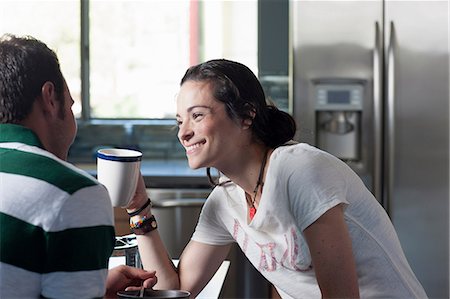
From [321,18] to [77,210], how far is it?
8.63 ft

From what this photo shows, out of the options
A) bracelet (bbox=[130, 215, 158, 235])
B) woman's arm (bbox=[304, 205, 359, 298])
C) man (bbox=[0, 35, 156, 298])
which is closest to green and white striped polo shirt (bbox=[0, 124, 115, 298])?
man (bbox=[0, 35, 156, 298])

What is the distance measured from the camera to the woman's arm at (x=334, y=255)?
163cm

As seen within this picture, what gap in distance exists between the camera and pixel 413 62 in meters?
3.60

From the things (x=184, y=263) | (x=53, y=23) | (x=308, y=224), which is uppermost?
(x=53, y=23)

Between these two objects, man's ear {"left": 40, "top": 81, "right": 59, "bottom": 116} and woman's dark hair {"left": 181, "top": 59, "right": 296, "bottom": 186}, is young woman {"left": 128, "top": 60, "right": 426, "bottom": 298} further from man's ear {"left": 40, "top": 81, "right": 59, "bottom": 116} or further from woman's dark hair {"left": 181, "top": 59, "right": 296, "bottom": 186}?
man's ear {"left": 40, "top": 81, "right": 59, "bottom": 116}

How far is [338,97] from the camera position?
11.9ft

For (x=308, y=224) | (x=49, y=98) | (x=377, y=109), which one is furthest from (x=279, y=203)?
(x=377, y=109)

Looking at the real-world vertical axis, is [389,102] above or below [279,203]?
above

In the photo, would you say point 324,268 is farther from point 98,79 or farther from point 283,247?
point 98,79

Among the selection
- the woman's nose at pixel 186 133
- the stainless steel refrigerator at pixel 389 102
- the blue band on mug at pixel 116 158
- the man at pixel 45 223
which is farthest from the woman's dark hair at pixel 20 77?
the stainless steel refrigerator at pixel 389 102

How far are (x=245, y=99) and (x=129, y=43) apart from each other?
3065 mm

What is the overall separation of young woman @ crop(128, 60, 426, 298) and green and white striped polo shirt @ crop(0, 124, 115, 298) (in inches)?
23.3

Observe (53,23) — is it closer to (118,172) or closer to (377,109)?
(377,109)

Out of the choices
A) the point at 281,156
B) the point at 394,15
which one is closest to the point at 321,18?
the point at 394,15
